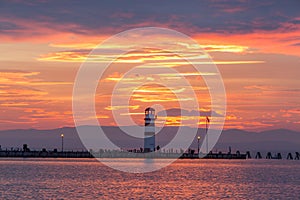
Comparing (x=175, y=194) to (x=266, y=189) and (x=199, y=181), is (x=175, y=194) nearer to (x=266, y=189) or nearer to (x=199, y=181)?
(x=266, y=189)

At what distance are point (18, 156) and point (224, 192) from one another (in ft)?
343

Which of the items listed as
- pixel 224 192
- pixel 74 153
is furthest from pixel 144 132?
pixel 224 192

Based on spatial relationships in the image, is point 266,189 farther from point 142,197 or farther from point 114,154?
point 114,154

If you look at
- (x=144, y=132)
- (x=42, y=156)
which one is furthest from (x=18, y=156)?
(x=144, y=132)

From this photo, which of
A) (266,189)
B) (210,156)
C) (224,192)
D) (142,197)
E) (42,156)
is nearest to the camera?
(142,197)

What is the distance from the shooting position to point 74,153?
164 meters

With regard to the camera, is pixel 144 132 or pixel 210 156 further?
pixel 210 156

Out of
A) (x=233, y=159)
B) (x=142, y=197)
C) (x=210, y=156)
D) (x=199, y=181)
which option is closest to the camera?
(x=142, y=197)

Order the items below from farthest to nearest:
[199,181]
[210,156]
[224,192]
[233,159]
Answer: [233,159] → [210,156] → [199,181] → [224,192]

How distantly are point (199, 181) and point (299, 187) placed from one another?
1062cm

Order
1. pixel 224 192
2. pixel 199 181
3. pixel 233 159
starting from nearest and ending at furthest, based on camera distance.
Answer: pixel 224 192 < pixel 199 181 < pixel 233 159

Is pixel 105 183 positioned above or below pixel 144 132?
below

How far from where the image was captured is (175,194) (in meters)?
62.1

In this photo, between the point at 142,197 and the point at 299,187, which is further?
the point at 299,187
